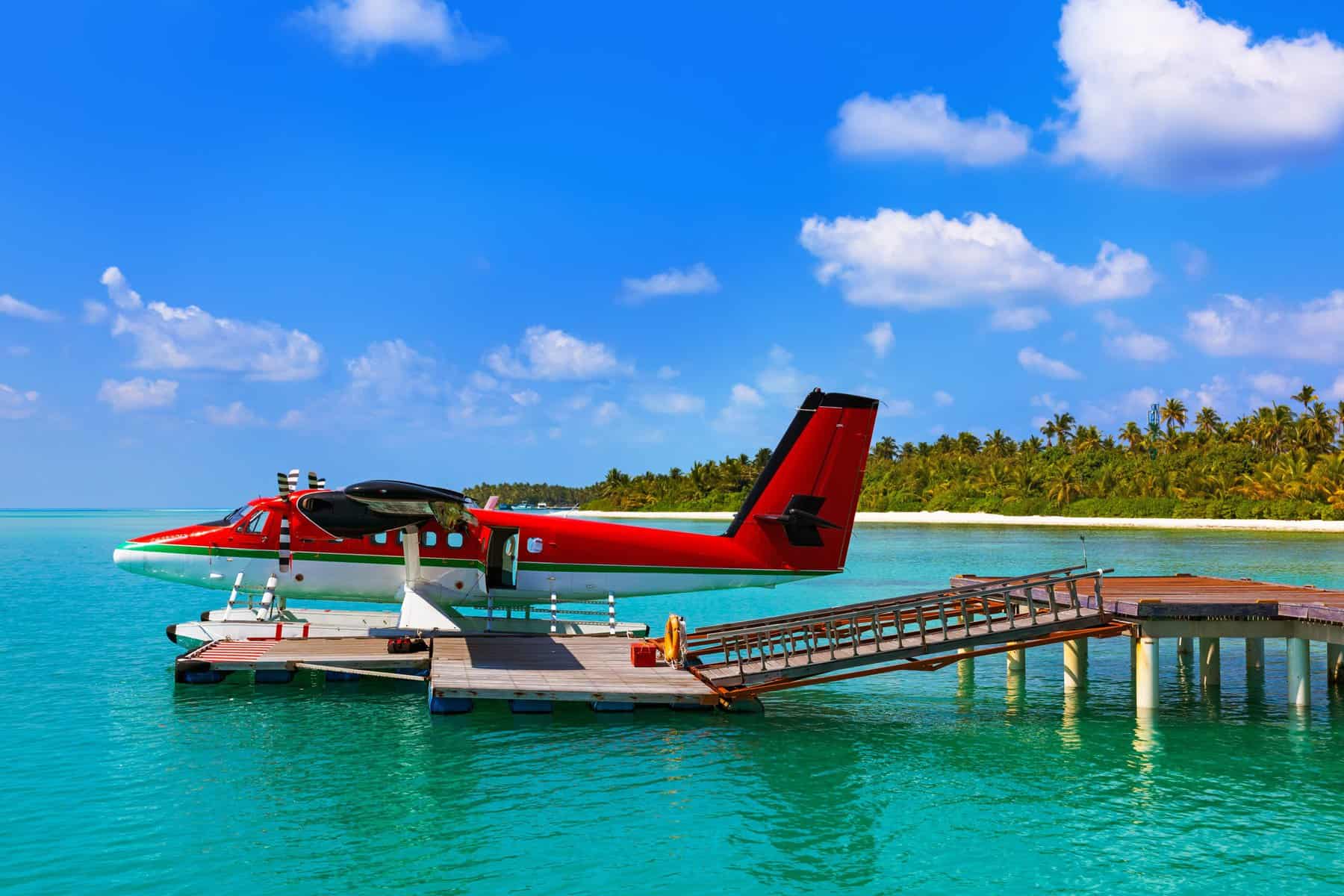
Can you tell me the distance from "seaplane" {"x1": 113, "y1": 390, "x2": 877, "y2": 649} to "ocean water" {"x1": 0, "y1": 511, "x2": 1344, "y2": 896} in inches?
78.9

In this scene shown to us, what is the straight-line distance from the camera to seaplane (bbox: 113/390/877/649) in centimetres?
2016

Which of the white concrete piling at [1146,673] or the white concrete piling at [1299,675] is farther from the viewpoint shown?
the white concrete piling at [1299,675]

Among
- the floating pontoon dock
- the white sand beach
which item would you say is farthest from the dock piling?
the white sand beach

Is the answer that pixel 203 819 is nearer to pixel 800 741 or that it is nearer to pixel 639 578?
pixel 800 741

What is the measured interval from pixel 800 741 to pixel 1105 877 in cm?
571

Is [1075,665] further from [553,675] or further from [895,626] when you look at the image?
[553,675]

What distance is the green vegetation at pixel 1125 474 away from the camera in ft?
314

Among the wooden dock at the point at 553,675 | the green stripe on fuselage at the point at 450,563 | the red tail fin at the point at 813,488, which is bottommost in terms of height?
the wooden dock at the point at 553,675

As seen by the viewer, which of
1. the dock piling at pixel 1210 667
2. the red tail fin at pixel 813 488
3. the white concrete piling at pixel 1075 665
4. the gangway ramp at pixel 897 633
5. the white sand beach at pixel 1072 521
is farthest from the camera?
the white sand beach at pixel 1072 521

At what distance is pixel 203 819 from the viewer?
11438 millimetres

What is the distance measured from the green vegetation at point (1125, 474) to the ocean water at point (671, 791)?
86065 mm

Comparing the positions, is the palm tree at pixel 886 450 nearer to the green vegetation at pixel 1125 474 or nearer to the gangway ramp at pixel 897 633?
the green vegetation at pixel 1125 474

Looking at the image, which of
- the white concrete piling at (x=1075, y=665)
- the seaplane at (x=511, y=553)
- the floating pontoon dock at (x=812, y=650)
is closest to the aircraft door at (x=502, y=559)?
the seaplane at (x=511, y=553)

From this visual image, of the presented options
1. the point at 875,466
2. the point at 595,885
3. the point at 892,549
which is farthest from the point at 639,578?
the point at 875,466
